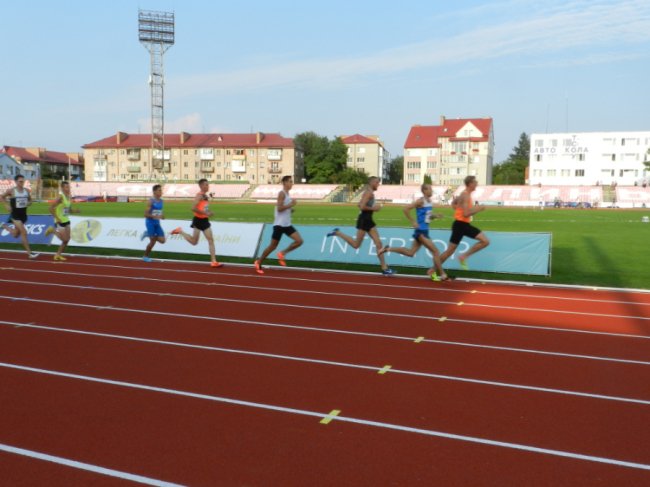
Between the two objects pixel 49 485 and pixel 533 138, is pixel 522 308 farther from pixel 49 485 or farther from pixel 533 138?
pixel 533 138

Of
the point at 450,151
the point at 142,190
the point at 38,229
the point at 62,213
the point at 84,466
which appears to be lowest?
the point at 84,466

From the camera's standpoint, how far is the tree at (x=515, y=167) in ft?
356

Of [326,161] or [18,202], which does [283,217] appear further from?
[326,161]

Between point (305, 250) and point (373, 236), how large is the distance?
2544 millimetres

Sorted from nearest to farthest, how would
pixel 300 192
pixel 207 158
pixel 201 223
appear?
pixel 201 223 < pixel 300 192 < pixel 207 158

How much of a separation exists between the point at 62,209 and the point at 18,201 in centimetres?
103

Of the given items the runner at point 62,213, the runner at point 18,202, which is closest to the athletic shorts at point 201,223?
the runner at point 62,213

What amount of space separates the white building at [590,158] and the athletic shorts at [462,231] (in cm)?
8251

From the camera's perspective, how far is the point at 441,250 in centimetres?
1208

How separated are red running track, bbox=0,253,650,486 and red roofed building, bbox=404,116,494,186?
3505 inches

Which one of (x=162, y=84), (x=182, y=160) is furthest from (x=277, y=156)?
(x=162, y=84)

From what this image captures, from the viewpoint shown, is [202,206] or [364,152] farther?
[364,152]

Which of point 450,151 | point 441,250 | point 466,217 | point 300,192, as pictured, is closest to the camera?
point 466,217

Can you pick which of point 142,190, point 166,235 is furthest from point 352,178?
point 166,235
